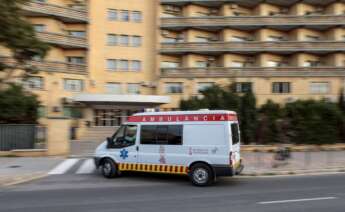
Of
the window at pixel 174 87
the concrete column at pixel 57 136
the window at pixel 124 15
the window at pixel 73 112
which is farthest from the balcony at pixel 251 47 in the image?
the concrete column at pixel 57 136

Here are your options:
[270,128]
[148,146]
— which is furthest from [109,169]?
[270,128]

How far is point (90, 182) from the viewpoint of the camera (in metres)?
12.5

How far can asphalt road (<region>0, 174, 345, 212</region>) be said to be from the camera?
8578 mm

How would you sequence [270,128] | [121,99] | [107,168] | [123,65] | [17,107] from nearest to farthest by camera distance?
1. [107,168]
2. [17,107]
3. [270,128]
4. [121,99]
5. [123,65]

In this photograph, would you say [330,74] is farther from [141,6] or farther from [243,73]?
[141,6]

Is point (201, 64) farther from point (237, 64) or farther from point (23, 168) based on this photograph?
point (23, 168)

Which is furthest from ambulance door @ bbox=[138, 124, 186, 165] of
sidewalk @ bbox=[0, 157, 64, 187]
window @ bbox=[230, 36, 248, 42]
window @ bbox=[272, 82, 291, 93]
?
window @ bbox=[230, 36, 248, 42]

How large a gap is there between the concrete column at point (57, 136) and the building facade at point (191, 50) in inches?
656

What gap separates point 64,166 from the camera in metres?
16.5

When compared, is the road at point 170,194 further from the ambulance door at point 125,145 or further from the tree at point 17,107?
the tree at point 17,107

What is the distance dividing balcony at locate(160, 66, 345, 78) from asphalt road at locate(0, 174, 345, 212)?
27.3 meters

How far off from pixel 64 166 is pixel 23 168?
1.78m

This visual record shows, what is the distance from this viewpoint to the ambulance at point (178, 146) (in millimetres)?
11836

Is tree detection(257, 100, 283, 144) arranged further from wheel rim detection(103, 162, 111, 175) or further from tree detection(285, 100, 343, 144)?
wheel rim detection(103, 162, 111, 175)
